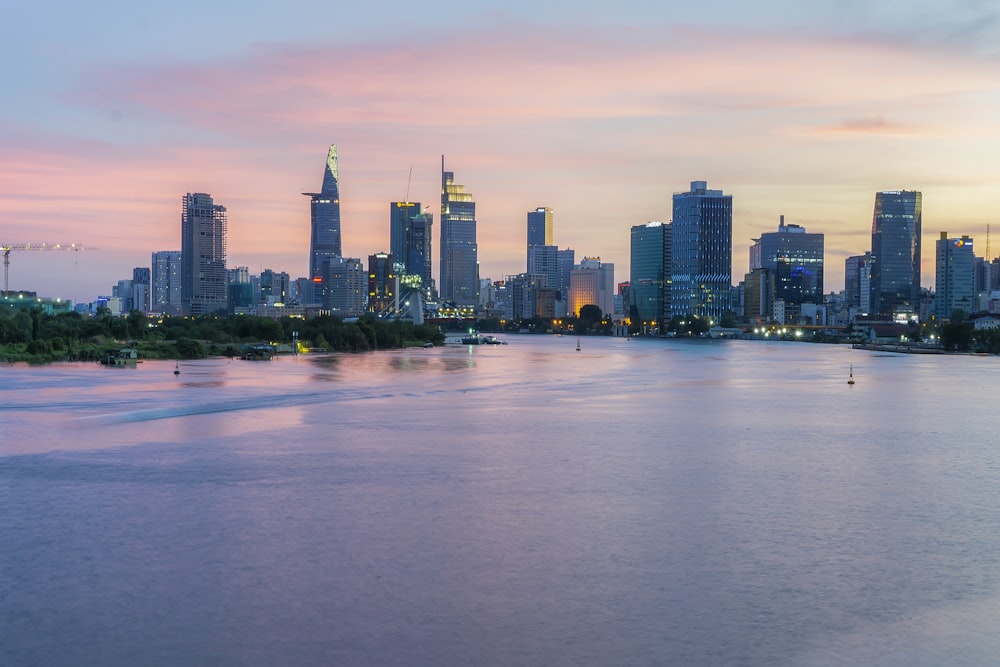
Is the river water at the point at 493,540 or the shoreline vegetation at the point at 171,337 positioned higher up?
the shoreline vegetation at the point at 171,337

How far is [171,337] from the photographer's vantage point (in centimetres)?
10206

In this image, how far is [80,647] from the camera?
1135 cm

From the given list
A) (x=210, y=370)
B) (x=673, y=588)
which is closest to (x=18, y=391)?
(x=210, y=370)

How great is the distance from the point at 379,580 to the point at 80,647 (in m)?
4.33

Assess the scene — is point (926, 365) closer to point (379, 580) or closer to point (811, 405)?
point (811, 405)

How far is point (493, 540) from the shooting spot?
16.7m

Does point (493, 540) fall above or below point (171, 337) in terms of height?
below

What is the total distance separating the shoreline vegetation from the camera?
79375 mm

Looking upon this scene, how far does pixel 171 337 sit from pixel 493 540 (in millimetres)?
92743

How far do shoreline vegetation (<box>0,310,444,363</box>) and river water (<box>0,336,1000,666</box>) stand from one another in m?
45.6

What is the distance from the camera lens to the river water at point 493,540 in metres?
11.7

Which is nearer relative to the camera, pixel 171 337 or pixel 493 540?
pixel 493 540

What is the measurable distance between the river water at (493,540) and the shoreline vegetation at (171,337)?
45.6 meters

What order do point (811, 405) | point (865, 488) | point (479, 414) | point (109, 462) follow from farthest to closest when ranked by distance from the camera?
point (811, 405), point (479, 414), point (109, 462), point (865, 488)
